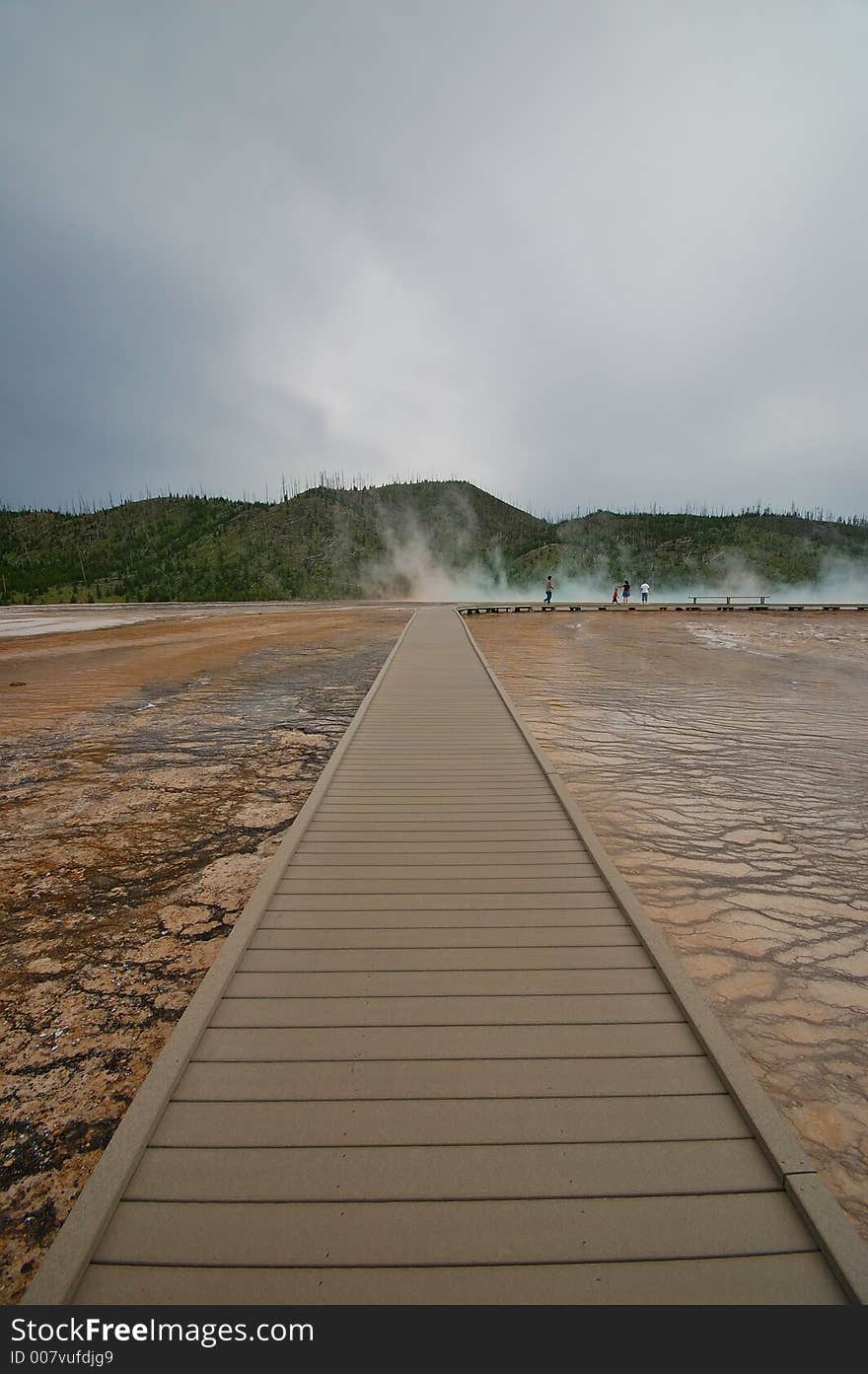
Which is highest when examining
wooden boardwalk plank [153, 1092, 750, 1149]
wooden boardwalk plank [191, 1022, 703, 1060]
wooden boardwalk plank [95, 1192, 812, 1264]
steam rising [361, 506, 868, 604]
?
steam rising [361, 506, 868, 604]

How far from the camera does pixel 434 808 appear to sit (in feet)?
15.6

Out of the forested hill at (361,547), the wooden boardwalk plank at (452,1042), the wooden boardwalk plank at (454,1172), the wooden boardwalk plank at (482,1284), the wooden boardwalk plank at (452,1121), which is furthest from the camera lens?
the forested hill at (361,547)

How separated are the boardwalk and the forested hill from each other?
57.6m

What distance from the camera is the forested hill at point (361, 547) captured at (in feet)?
222

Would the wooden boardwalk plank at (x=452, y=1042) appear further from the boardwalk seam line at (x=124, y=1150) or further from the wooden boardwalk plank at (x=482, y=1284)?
the wooden boardwalk plank at (x=482, y=1284)

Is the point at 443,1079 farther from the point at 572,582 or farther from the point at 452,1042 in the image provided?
the point at 572,582

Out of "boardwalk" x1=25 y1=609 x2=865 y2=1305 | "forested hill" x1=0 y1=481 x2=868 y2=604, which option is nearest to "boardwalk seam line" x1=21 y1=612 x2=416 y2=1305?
"boardwalk" x1=25 y1=609 x2=865 y2=1305

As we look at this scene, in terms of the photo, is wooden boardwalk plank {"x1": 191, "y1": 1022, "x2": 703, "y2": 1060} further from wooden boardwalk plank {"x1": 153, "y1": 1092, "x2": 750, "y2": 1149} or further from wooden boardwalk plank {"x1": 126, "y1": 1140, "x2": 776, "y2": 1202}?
wooden boardwalk plank {"x1": 126, "y1": 1140, "x2": 776, "y2": 1202}

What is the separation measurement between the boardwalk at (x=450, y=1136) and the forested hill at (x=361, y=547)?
57649 millimetres

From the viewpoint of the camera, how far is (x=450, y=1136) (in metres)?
1.93

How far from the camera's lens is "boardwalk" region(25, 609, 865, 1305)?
Answer: 1565 millimetres

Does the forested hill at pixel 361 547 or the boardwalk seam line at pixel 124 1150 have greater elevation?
the forested hill at pixel 361 547

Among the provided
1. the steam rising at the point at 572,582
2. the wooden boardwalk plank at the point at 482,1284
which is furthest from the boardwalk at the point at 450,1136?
the steam rising at the point at 572,582
